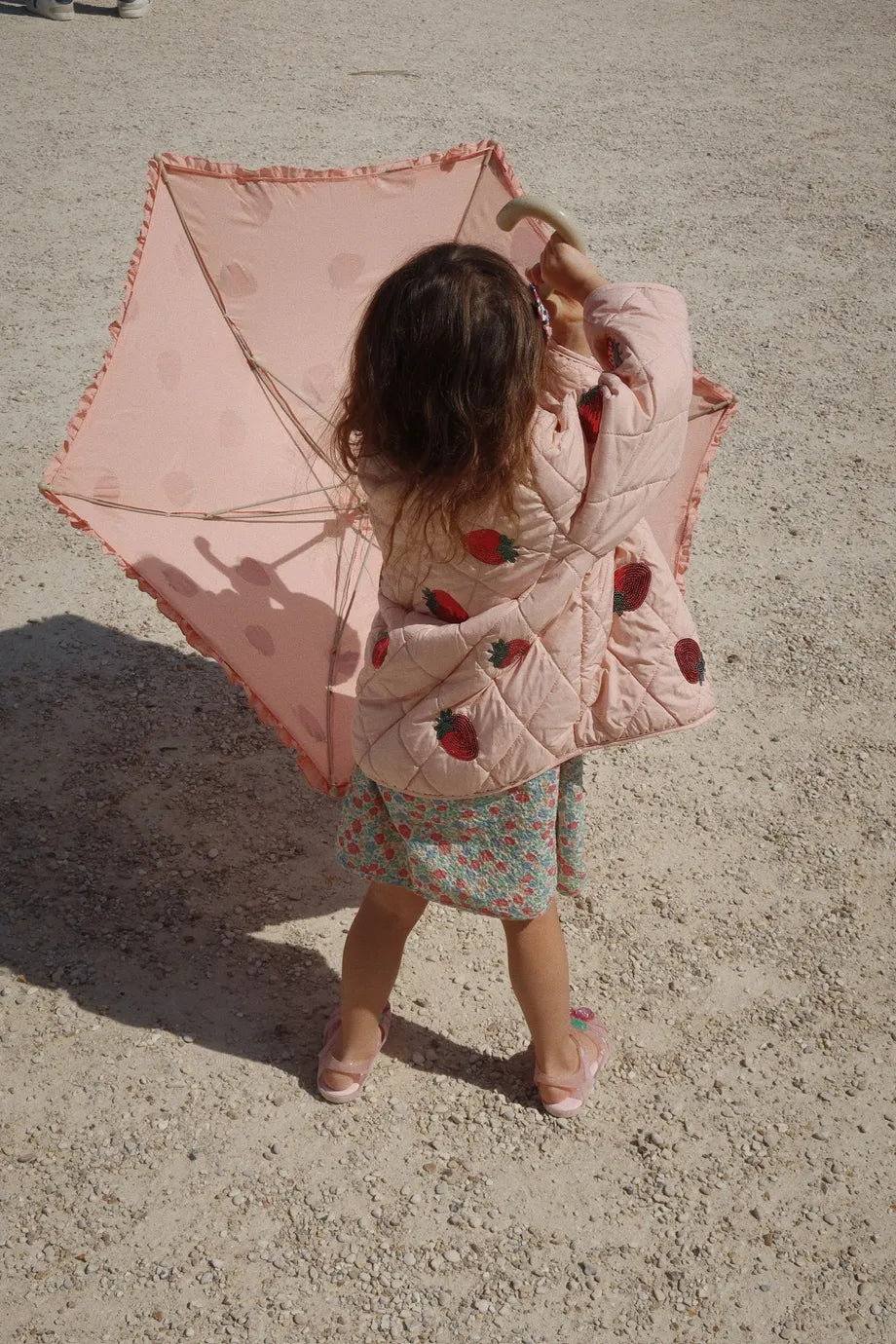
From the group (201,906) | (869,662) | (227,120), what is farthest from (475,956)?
(227,120)

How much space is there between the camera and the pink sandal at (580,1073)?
2.33 metres

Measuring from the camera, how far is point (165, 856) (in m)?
2.85

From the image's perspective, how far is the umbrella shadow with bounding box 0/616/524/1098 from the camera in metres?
2.54

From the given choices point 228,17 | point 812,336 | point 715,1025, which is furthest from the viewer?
point 228,17

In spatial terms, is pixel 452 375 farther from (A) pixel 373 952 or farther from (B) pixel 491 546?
(A) pixel 373 952

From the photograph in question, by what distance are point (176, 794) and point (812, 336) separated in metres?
3.35

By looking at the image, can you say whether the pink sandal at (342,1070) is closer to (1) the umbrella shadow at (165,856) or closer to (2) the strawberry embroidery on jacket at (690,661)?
(1) the umbrella shadow at (165,856)

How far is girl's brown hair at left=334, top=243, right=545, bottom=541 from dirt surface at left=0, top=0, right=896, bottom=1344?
1.30 m

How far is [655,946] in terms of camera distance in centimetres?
270

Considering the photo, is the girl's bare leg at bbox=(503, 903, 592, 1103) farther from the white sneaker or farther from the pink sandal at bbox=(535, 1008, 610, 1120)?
the white sneaker

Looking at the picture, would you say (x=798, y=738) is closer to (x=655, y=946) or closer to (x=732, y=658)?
(x=732, y=658)

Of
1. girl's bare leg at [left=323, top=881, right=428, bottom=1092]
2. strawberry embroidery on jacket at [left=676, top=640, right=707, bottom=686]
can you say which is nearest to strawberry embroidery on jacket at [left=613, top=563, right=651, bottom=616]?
strawberry embroidery on jacket at [left=676, top=640, right=707, bottom=686]

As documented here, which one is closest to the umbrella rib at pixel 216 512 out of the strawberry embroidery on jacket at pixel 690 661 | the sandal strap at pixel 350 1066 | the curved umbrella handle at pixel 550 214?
the curved umbrella handle at pixel 550 214

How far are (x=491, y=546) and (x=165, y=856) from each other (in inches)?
56.4
